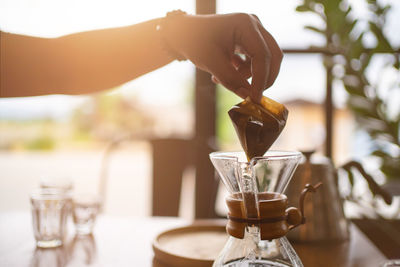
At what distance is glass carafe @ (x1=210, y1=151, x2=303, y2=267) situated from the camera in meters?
0.56

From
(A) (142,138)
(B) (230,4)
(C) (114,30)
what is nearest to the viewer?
(C) (114,30)

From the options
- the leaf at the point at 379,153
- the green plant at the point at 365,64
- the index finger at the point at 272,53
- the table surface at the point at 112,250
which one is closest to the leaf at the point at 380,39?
the green plant at the point at 365,64

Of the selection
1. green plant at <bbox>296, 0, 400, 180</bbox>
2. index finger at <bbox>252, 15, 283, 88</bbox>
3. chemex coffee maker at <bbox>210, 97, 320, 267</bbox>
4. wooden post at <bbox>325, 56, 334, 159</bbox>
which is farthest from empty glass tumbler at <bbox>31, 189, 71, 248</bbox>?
wooden post at <bbox>325, 56, 334, 159</bbox>

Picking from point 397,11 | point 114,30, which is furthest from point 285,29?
point 114,30

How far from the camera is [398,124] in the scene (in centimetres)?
154

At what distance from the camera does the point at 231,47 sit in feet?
2.30

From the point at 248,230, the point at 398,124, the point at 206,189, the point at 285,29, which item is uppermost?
the point at 285,29

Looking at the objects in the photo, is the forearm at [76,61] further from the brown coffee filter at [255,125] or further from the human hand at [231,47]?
the brown coffee filter at [255,125]

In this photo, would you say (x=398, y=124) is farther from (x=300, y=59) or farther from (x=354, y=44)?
(x=300, y=59)

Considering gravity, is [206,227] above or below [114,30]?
below

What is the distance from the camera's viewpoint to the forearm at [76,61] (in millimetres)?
911

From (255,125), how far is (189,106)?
14.2 feet

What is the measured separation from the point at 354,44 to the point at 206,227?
907 millimetres

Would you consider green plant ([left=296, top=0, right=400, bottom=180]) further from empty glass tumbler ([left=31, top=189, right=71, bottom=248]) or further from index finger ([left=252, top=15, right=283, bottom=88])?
empty glass tumbler ([left=31, top=189, right=71, bottom=248])
